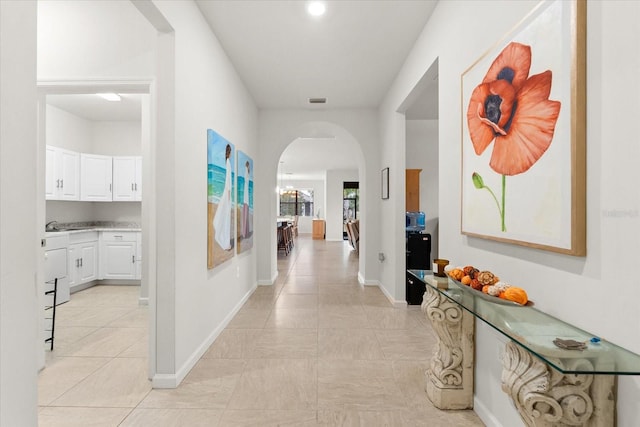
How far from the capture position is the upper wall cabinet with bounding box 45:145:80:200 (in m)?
4.52

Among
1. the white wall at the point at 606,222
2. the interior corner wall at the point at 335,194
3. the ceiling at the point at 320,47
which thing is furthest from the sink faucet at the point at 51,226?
the interior corner wall at the point at 335,194

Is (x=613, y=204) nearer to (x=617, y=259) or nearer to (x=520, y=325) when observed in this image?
(x=617, y=259)

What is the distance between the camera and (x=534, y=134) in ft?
4.38

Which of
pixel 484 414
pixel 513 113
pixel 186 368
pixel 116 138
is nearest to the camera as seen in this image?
pixel 513 113

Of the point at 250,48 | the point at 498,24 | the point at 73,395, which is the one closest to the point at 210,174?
the point at 250,48

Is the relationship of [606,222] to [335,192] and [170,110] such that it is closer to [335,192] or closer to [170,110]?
[170,110]

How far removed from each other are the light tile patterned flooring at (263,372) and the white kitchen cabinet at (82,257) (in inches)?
27.4

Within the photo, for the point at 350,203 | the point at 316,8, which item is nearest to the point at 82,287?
the point at 316,8

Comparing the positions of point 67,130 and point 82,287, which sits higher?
point 67,130

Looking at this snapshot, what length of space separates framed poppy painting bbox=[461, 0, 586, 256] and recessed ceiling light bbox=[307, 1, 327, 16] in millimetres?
1466

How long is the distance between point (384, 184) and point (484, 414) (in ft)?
10.4

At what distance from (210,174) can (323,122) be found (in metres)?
2.75

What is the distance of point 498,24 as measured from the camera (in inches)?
64.4

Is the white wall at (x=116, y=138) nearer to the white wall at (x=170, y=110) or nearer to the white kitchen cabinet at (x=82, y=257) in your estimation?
the white kitchen cabinet at (x=82, y=257)
